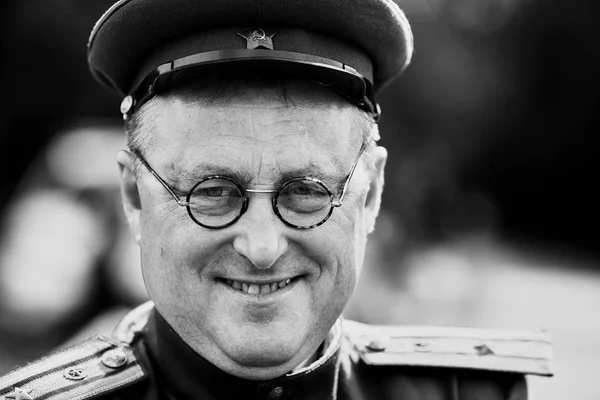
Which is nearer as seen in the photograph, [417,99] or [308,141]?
[308,141]

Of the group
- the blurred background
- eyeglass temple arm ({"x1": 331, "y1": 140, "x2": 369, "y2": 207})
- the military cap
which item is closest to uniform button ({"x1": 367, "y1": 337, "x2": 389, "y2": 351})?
eyeglass temple arm ({"x1": 331, "y1": 140, "x2": 369, "y2": 207})

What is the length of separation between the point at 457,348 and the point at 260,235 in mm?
915

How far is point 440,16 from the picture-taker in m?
12.2

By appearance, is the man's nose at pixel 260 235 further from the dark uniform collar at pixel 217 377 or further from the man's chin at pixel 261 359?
the dark uniform collar at pixel 217 377

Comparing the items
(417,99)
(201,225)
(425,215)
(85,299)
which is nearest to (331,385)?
(201,225)

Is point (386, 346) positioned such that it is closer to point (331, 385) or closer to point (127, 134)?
point (331, 385)

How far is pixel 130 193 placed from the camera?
1.99 meters

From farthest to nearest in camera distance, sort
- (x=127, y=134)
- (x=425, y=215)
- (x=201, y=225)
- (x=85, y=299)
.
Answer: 1. (x=425, y=215)
2. (x=85, y=299)
3. (x=127, y=134)
4. (x=201, y=225)

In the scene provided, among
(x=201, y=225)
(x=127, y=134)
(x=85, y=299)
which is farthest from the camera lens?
(x=85, y=299)

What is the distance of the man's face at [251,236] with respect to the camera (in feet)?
5.59

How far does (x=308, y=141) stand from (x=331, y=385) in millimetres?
737

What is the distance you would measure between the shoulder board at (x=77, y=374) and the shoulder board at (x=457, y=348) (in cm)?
73

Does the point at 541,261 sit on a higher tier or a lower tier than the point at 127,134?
higher

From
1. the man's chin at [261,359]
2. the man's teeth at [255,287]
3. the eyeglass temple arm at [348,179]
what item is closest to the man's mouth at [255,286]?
the man's teeth at [255,287]
